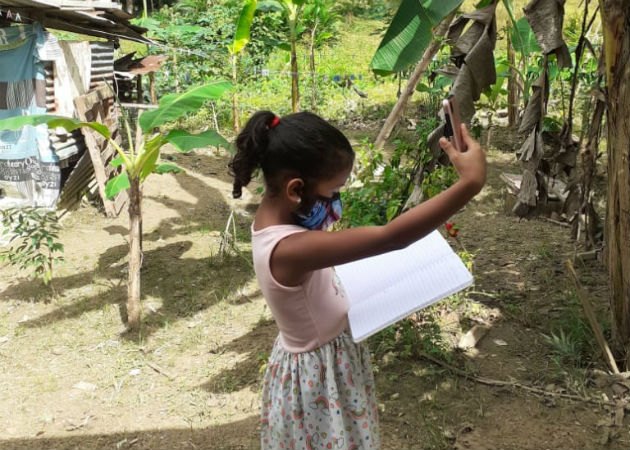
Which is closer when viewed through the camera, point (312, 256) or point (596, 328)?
point (312, 256)

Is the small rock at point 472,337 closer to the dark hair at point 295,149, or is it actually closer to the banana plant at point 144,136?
the banana plant at point 144,136

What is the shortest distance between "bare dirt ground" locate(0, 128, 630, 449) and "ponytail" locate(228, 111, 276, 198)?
5.64ft

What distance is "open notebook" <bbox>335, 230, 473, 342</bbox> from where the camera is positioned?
1.46 m

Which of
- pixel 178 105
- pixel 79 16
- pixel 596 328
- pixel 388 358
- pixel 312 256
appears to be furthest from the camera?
pixel 79 16

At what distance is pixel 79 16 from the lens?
20.3 ft

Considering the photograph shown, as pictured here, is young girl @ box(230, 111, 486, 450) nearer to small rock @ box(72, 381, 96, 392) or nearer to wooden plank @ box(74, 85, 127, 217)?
small rock @ box(72, 381, 96, 392)

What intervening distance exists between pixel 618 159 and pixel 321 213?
5.35 ft

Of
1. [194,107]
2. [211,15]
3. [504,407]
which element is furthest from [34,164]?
[211,15]

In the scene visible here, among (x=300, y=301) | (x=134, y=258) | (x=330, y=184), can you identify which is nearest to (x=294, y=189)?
(x=330, y=184)

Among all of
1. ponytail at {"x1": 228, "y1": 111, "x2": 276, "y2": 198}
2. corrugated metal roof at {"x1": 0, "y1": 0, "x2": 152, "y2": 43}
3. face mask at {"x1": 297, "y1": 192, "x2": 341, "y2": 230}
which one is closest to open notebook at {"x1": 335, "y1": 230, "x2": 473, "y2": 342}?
face mask at {"x1": 297, "y1": 192, "x2": 341, "y2": 230}

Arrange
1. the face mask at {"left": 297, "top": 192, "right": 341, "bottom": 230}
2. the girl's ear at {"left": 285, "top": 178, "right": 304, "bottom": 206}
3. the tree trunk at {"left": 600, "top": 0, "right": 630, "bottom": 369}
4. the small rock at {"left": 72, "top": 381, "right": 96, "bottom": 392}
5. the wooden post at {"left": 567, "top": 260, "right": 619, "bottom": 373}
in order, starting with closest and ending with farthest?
the girl's ear at {"left": 285, "top": 178, "right": 304, "bottom": 206}
the face mask at {"left": 297, "top": 192, "right": 341, "bottom": 230}
the tree trunk at {"left": 600, "top": 0, "right": 630, "bottom": 369}
the wooden post at {"left": 567, "top": 260, "right": 619, "bottom": 373}
the small rock at {"left": 72, "top": 381, "right": 96, "bottom": 392}

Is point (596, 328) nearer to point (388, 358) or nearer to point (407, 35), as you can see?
point (388, 358)

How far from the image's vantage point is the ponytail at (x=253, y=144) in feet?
4.81

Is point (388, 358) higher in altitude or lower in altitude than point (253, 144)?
lower
